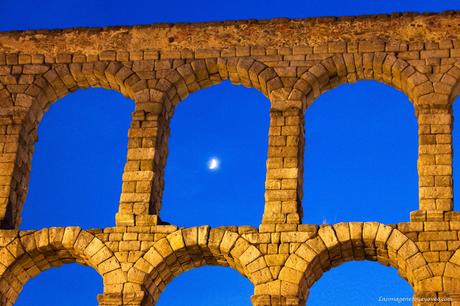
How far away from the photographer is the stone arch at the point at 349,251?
744 inches

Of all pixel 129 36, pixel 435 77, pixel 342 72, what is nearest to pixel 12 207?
pixel 129 36

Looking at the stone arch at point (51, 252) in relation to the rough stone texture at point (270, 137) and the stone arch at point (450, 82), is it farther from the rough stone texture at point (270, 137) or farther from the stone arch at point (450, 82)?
the stone arch at point (450, 82)

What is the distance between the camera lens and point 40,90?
21.9 m

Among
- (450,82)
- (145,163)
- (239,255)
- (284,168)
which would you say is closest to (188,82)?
(145,163)

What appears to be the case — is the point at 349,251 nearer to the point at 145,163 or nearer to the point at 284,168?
the point at 284,168

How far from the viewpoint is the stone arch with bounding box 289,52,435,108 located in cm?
2083

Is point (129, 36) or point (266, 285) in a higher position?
point (129, 36)

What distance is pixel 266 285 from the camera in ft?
62.5

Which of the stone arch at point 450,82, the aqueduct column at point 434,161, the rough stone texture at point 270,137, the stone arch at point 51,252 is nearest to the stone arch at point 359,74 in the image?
the rough stone texture at point 270,137

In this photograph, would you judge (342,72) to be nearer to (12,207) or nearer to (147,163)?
(147,163)

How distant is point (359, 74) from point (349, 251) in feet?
12.5

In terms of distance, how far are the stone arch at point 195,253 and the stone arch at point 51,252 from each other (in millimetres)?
466

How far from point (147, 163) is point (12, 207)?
8.98 feet

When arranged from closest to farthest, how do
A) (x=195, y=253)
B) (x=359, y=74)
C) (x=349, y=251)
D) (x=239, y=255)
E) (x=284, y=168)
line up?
(x=239, y=255) → (x=349, y=251) → (x=195, y=253) → (x=284, y=168) → (x=359, y=74)
